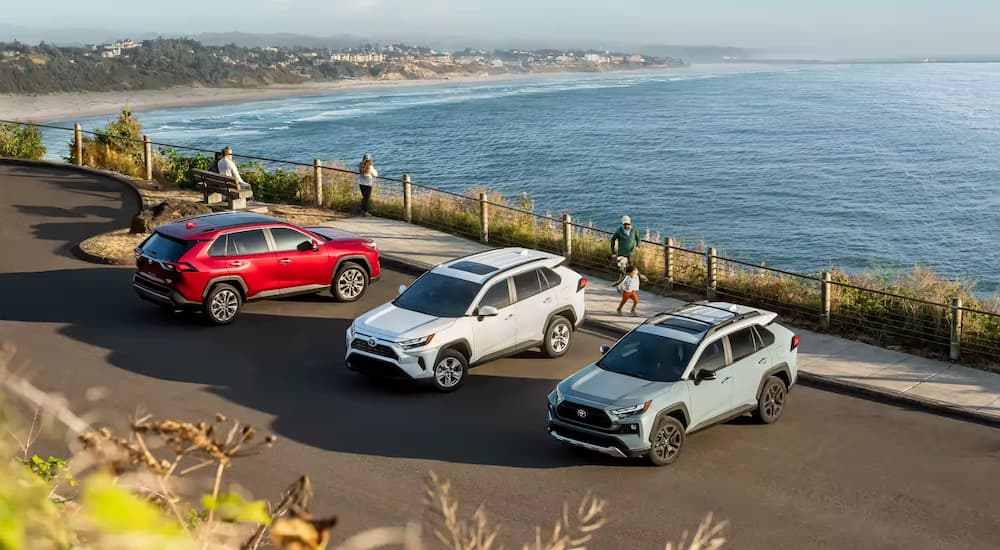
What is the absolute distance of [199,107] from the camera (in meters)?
113

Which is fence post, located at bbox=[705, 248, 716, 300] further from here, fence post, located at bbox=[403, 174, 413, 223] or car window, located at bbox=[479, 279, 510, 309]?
fence post, located at bbox=[403, 174, 413, 223]

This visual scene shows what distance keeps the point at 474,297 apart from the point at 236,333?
179 inches

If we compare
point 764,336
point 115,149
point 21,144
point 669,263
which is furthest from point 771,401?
point 21,144

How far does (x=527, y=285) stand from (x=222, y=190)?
12.7 meters

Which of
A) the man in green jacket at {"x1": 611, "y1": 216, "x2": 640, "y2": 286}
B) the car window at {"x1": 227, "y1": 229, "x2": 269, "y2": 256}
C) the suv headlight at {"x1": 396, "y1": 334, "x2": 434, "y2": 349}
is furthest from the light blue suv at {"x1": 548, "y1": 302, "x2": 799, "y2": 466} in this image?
the car window at {"x1": 227, "y1": 229, "x2": 269, "y2": 256}

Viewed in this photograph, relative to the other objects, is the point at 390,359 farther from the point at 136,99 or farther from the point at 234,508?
the point at 136,99

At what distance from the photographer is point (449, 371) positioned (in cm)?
1609

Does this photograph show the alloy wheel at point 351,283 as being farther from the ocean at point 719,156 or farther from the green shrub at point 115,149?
the ocean at point 719,156

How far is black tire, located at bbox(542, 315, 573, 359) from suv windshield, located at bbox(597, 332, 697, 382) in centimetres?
269

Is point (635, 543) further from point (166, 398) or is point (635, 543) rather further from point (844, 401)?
point (166, 398)

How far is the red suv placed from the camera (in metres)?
18.6

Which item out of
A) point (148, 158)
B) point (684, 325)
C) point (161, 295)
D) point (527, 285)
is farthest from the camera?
point (148, 158)

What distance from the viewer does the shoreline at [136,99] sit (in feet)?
308

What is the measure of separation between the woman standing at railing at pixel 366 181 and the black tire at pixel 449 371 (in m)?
11.7
